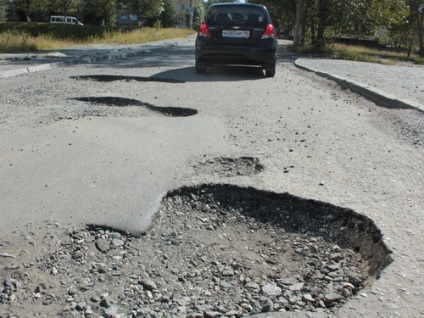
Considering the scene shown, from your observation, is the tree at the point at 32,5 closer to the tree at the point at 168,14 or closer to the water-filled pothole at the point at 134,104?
the tree at the point at 168,14

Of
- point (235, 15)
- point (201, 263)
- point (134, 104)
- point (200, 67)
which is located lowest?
point (201, 263)

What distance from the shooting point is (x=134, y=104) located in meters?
6.24

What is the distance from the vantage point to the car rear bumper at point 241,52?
9.48 m

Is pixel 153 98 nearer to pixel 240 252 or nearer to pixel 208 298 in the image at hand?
pixel 240 252

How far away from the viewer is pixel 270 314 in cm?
187

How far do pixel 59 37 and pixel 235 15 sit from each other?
25.5m

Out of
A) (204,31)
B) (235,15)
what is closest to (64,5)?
(204,31)

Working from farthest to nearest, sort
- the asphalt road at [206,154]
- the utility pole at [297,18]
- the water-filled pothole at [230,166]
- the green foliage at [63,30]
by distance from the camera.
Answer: the green foliage at [63,30] < the utility pole at [297,18] < the water-filled pothole at [230,166] < the asphalt road at [206,154]

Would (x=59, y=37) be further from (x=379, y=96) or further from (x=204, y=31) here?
(x=379, y=96)

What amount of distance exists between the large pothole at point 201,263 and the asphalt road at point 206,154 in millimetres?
143

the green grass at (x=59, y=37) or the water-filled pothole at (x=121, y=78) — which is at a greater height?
the green grass at (x=59, y=37)

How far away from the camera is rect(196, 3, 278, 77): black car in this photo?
9.48 metres

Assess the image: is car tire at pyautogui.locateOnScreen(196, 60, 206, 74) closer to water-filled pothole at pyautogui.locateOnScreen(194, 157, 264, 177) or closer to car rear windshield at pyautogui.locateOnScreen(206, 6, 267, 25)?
A: car rear windshield at pyautogui.locateOnScreen(206, 6, 267, 25)

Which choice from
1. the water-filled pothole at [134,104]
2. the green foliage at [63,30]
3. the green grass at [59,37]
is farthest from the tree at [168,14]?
the water-filled pothole at [134,104]
